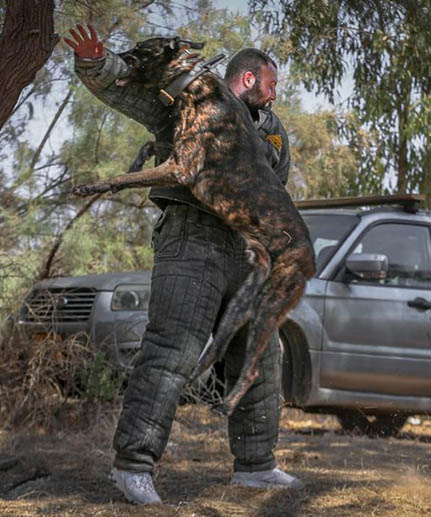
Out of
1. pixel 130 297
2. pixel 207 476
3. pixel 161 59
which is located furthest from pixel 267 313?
pixel 130 297

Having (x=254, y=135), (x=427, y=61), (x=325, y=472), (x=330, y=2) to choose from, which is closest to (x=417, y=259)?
(x=427, y=61)

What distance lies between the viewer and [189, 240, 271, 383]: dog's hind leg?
9.35 feet

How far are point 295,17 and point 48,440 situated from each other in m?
3.26

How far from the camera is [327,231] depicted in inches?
281

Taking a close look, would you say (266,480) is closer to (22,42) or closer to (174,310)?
(174,310)

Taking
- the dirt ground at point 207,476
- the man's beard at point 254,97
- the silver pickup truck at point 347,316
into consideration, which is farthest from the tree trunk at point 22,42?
the silver pickup truck at point 347,316

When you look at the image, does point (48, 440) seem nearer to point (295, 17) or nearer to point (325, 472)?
point (325, 472)

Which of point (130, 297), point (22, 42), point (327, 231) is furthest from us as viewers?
point (327, 231)

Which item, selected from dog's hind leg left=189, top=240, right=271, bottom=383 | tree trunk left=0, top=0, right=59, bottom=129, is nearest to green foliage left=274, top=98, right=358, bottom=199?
tree trunk left=0, top=0, right=59, bottom=129

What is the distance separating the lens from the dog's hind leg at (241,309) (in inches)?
112

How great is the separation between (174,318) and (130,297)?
293 cm

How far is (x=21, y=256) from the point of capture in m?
7.47

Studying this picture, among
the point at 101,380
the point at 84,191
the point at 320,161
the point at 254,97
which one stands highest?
the point at 320,161

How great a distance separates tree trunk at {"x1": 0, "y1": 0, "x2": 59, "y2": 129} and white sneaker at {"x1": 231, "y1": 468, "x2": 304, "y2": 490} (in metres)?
2.09
